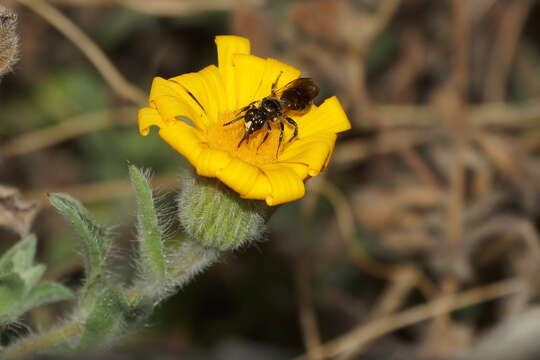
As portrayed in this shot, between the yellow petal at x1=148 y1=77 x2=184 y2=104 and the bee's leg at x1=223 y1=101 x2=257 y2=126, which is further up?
the bee's leg at x1=223 y1=101 x2=257 y2=126

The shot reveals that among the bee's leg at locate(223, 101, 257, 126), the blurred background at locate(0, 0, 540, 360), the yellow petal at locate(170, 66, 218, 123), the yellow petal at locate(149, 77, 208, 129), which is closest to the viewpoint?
the yellow petal at locate(149, 77, 208, 129)

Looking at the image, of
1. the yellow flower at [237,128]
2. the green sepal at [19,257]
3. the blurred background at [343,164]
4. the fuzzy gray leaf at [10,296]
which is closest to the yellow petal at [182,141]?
the yellow flower at [237,128]

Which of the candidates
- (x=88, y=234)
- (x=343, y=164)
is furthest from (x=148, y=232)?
(x=343, y=164)

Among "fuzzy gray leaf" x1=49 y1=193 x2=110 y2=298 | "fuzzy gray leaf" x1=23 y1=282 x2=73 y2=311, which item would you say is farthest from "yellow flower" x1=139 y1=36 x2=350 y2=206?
"fuzzy gray leaf" x1=23 y1=282 x2=73 y2=311

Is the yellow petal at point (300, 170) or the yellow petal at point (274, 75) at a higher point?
the yellow petal at point (274, 75)

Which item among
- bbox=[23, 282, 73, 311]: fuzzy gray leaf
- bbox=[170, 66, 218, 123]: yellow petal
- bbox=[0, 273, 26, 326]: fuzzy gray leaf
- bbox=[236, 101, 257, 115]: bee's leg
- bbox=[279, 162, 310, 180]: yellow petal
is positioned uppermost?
bbox=[236, 101, 257, 115]: bee's leg

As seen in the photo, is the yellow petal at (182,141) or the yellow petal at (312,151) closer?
the yellow petal at (182,141)

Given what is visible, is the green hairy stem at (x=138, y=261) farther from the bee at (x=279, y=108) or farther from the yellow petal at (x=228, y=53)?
the yellow petal at (x=228, y=53)

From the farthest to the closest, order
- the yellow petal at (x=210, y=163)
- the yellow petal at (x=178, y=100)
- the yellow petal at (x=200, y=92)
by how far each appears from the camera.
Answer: the yellow petal at (x=200, y=92)
the yellow petal at (x=178, y=100)
the yellow petal at (x=210, y=163)

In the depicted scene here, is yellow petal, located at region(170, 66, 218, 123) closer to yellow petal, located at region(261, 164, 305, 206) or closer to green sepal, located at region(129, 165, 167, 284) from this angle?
green sepal, located at region(129, 165, 167, 284)
